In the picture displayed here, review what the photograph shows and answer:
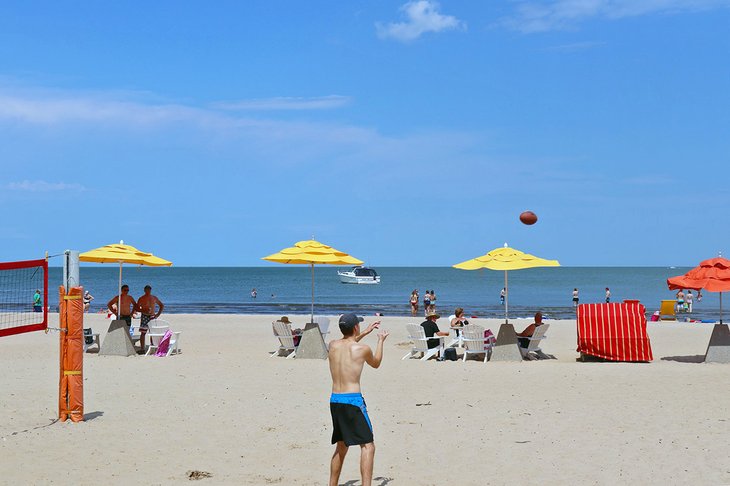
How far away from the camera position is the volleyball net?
8766mm

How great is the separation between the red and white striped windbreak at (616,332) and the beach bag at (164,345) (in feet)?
25.8

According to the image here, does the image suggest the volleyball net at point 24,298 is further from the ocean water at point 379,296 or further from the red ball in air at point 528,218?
the red ball in air at point 528,218

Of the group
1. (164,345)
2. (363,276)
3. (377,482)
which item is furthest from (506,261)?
(363,276)

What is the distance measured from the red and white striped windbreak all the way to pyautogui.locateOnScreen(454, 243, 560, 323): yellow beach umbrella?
3.79 ft

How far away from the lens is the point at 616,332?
48.4 feet

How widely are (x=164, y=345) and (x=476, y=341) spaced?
6067mm

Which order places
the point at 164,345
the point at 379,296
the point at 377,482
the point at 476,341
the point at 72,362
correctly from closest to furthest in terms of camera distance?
1. the point at 377,482
2. the point at 72,362
3. the point at 476,341
4. the point at 164,345
5. the point at 379,296

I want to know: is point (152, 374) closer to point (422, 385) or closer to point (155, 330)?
point (155, 330)

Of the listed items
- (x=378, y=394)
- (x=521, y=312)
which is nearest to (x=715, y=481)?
(x=378, y=394)

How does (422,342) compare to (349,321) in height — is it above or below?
below

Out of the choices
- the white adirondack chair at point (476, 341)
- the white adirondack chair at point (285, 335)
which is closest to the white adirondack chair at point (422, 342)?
the white adirondack chair at point (476, 341)

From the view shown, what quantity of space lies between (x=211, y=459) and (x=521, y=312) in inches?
1424

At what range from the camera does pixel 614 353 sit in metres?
14.7

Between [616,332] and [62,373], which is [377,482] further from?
[616,332]
